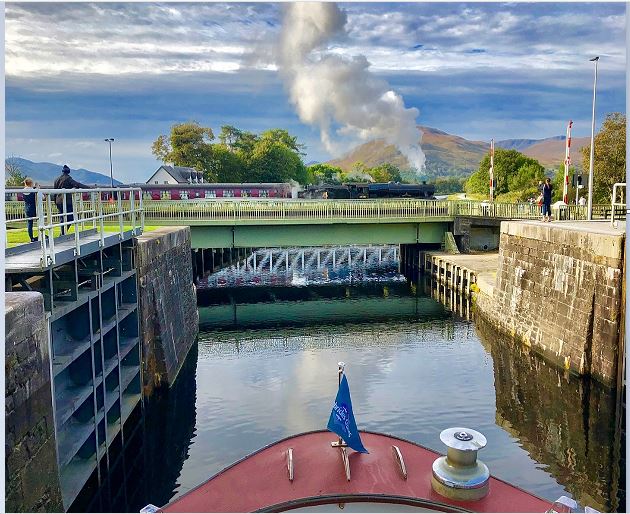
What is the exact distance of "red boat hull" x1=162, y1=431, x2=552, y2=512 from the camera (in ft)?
21.8

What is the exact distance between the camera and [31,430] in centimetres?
808

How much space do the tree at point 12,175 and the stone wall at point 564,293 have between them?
50.9 m

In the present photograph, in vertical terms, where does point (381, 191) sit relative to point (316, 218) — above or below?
above

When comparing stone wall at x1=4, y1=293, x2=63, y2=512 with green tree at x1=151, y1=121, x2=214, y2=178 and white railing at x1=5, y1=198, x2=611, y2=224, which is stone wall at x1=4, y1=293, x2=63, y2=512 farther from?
green tree at x1=151, y1=121, x2=214, y2=178

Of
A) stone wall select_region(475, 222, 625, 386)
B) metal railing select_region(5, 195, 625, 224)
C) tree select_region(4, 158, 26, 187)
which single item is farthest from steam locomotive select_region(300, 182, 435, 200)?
tree select_region(4, 158, 26, 187)

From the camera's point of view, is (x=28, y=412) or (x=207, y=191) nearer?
(x=28, y=412)

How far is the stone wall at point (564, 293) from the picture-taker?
1575 centimetres

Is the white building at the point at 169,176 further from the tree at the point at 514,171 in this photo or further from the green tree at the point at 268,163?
the tree at the point at 514,171

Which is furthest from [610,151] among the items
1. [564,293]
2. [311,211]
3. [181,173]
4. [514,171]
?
[181,173]

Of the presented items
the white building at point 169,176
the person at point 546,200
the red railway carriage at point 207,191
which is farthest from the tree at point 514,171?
the person at point 546,200

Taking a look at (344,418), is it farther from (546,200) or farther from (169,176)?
(169,176)

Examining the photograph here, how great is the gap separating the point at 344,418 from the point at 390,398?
30.4 ft

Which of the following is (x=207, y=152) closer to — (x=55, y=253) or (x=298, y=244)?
(x=298, y=244)

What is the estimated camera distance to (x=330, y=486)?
23.8 ft
